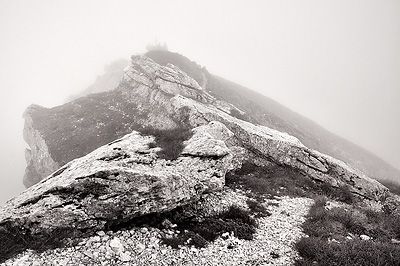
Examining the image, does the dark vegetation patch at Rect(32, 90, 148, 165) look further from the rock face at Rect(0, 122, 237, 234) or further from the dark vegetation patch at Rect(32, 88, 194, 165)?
the rock face at Rect(0, 122, 237, 234)

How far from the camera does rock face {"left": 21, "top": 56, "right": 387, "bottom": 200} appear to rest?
60.0 ft

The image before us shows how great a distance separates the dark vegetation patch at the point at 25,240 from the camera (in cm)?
796

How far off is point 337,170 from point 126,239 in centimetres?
1766

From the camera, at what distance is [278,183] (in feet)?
54.4

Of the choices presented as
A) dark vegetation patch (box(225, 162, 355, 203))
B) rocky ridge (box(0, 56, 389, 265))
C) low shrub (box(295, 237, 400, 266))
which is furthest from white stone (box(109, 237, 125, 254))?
dark vegetation patch (box(225, 162, 355, 203))

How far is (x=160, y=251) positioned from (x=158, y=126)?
20.8 m

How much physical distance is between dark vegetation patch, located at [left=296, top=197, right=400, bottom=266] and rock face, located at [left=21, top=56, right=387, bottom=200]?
5059mm

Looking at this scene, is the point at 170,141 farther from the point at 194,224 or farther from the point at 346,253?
the point at 346,253

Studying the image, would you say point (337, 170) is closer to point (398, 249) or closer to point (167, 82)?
point (398, 249)

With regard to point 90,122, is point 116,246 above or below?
above

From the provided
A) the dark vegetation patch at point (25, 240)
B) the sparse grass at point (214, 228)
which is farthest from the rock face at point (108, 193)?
the sparse grass at point (214, 228)

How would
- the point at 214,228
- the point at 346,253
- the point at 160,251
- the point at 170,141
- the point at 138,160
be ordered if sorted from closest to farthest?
the point at 346,253 < the point at 160,251 < the point at 214,228 < the point at 138,160 < the point at 170,141

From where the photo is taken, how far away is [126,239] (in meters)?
9.13

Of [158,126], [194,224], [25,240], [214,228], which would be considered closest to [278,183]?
[214,228]
